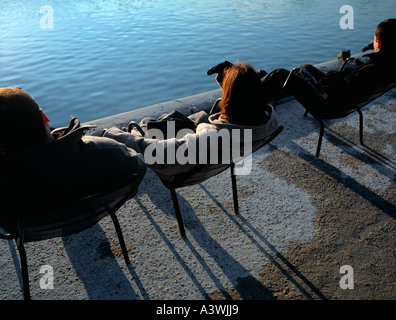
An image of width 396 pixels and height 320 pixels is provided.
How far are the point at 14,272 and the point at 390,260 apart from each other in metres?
2.90

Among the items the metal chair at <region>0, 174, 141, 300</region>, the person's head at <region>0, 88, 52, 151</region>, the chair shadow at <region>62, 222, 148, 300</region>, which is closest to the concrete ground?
the chair shadow at <region>62, 222, 148, 300</region>

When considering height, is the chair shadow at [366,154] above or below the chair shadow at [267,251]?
above

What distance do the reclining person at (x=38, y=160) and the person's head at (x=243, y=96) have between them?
2.98ft

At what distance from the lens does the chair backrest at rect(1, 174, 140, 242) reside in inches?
71.4

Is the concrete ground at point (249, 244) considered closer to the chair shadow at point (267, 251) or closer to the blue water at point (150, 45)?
the chair shadow at point (267, 251)

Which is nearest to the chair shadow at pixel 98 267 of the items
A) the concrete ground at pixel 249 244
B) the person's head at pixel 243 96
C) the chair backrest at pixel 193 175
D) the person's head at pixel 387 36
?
the concrete ground at pixel 249 244

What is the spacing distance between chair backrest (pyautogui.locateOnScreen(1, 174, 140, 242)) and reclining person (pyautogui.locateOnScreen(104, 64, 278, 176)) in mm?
319

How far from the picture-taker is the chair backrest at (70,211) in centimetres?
181

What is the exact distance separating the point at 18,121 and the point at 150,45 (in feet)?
39.5

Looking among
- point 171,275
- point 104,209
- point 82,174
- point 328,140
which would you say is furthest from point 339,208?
point 82,174

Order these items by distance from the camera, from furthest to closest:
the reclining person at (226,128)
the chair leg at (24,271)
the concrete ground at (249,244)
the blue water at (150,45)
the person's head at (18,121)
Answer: the blue water at (150,45), the concrete ground at (249,244), the reclining person at (226,128), the chair leg at (24,271), the person's head at (18,121)

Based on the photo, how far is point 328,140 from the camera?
13.8ft

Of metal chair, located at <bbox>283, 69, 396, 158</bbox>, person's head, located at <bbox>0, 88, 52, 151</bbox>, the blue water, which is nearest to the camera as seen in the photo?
person's head, located at <bbox>0, 88, 52, 151</bbox>

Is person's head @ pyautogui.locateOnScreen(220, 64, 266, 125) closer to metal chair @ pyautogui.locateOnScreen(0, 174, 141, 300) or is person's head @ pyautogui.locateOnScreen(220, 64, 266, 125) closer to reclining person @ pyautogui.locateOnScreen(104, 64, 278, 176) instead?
reclining person @ pyautogui.locateOnScreen(104, 64, 278, 176)
